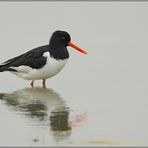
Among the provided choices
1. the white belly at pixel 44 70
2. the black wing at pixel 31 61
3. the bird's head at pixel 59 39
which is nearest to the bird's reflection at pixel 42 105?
the white belly at pixel 44 70

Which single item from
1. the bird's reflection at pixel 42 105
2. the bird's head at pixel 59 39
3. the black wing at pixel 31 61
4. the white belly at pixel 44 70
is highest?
the bird's head at pixel 59 39

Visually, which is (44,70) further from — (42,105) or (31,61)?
(42,105)

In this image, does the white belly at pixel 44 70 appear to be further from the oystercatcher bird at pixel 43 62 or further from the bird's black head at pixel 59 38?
the bird's black head at pixel 59 38

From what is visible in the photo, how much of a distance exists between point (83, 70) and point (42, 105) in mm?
3291

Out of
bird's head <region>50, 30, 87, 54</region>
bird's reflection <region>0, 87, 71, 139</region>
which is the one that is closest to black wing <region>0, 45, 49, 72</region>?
bird's head <region>50, 30, 87, 54</region>

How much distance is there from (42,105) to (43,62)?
1.96 meters

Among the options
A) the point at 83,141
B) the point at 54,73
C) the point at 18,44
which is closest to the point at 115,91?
the point at 54,73

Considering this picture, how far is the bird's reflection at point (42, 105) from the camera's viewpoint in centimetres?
1136

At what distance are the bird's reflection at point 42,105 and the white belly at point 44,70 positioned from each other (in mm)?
318

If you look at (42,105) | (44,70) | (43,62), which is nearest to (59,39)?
(43,62)

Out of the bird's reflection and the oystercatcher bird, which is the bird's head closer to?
the oystercatcher bird

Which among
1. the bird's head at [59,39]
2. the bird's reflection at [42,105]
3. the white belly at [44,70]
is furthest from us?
the bird's head at [59,39]

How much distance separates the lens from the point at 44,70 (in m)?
14.6

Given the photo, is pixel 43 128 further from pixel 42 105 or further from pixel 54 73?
pixel 54 73
